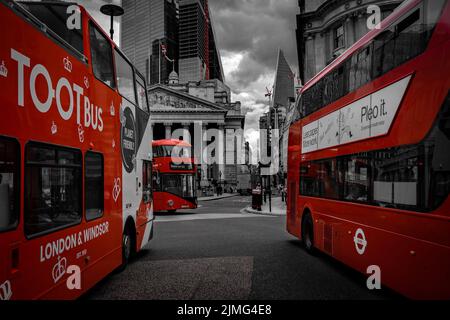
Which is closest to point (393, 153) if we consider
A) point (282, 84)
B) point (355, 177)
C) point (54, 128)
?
point (355, 177)

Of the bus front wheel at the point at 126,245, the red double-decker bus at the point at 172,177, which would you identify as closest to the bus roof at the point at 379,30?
the bus front wheel at the point at 126,245

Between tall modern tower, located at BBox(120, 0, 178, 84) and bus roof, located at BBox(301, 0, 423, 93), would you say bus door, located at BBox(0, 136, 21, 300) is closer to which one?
bus roof, located at BBox(301, 0, 423, 93)

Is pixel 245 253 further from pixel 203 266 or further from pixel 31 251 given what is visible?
pixel 31 251

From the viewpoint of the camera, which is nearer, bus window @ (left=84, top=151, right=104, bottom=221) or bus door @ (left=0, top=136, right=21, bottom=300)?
bus door @ (left=0, top=136, right=21, bottom=300)

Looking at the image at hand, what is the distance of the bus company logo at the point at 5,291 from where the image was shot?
3.36m

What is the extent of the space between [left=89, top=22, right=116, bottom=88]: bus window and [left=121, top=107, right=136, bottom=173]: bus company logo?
86 cm

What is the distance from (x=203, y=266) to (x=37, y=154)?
15.2 feet

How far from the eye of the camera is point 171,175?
75.9 feet

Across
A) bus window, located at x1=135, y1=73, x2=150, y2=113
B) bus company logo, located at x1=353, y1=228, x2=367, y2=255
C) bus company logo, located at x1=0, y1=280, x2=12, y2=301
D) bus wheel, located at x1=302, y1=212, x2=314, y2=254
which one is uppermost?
bus window, located at x1=135, y1=73, x2=150, y2=113

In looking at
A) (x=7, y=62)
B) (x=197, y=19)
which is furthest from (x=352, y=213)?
(x=197, y=19)

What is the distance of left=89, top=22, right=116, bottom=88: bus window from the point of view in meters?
6.06

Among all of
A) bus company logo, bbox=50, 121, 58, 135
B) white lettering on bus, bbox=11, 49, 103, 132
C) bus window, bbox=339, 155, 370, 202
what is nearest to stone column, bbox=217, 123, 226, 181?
bus window, bbox=339, 155, 370, 202

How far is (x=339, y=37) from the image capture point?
3475 cm

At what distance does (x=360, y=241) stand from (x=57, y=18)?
5.46m
